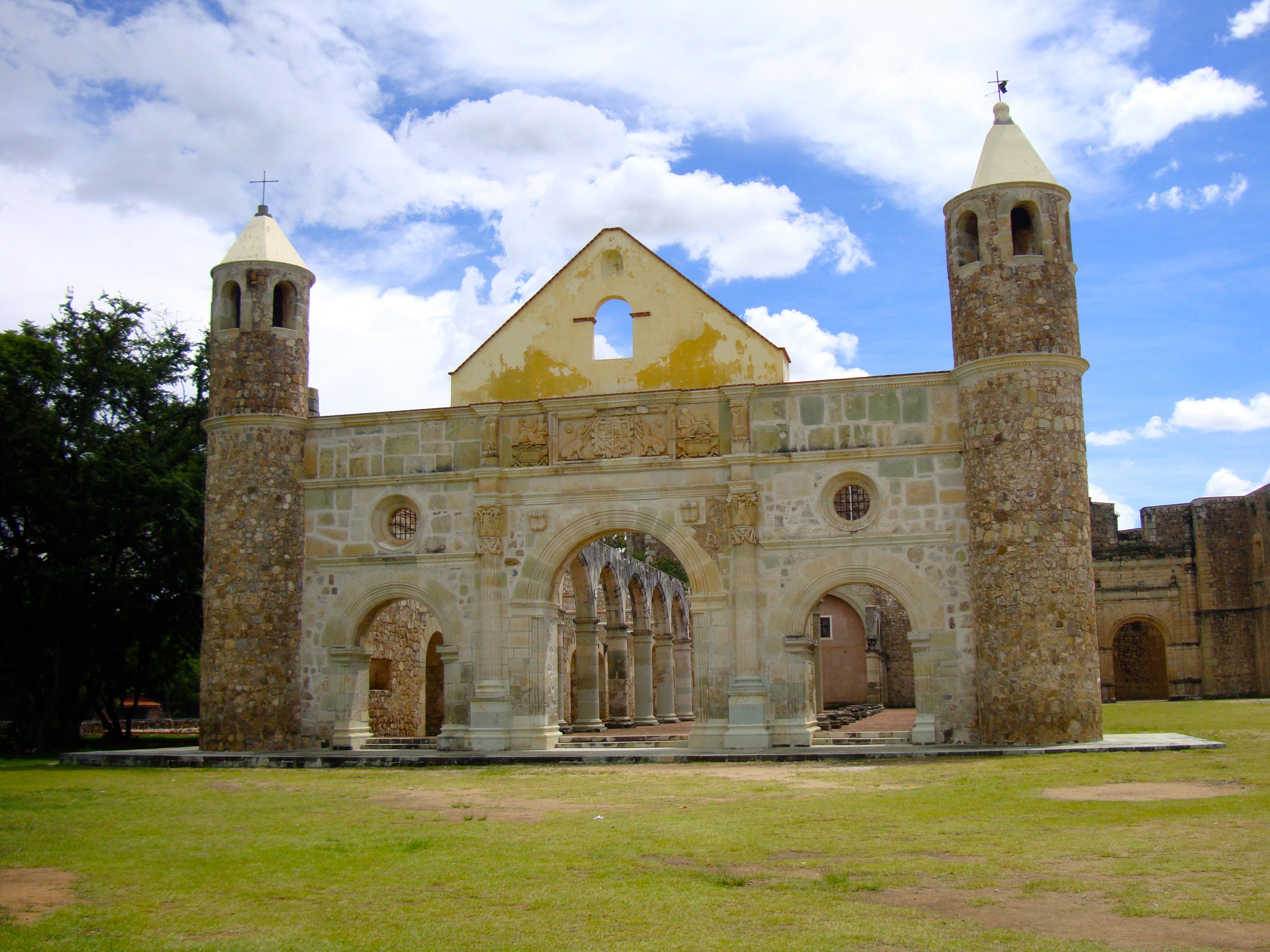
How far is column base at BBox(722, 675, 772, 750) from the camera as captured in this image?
58.3 feet

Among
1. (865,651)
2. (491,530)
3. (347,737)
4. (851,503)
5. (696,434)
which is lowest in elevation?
(347,737)

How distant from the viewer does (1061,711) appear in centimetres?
1659

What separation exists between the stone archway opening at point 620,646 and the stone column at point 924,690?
5.09 metres

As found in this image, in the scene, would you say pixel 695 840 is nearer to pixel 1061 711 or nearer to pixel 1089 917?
pixel 1089 917

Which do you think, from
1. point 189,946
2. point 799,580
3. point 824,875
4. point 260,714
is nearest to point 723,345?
point 799,580

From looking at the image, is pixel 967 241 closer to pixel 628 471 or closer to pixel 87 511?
pixel 628 471

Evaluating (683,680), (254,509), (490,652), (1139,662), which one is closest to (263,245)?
(254,509)

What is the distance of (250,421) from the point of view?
19828 millimetres

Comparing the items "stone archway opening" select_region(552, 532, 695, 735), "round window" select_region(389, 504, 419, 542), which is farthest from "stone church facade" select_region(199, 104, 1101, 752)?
"stone archway opening" select_region(552, 532, 695, 735)

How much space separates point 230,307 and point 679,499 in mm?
8471

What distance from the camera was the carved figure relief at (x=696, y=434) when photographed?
18.9 m

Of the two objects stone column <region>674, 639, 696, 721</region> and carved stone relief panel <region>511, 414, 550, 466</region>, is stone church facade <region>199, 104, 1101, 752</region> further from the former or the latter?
stone column <region>674, 639, 696, 721</region>

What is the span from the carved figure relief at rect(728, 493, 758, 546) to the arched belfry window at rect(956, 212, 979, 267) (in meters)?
4.78


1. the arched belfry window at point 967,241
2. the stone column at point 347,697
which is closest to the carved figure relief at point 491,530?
the stone column at point 347,697
